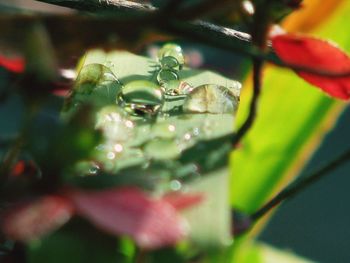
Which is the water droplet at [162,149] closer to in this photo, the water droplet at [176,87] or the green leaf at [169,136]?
the green leaf at [169,136]

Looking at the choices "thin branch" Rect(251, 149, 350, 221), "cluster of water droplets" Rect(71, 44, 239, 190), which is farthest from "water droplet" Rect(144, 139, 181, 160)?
"thin branch" Rect(251, 149, 350, 221)

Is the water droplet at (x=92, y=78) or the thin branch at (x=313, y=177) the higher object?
the water droplet at (x=92, y=78)

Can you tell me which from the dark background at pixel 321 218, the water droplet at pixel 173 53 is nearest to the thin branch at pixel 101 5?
the water droplet at pixel 173 53

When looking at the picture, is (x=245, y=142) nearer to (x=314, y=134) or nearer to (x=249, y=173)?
(x=249, y=173)

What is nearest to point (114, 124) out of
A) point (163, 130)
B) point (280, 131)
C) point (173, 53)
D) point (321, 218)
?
point (163, 130)

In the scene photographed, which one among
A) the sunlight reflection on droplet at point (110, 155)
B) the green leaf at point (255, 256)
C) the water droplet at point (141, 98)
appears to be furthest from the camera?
the green leaf at point (255, 256)

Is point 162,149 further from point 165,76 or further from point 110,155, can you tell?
point 165,76

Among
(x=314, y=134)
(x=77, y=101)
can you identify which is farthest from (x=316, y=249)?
(x=77, y=101)
